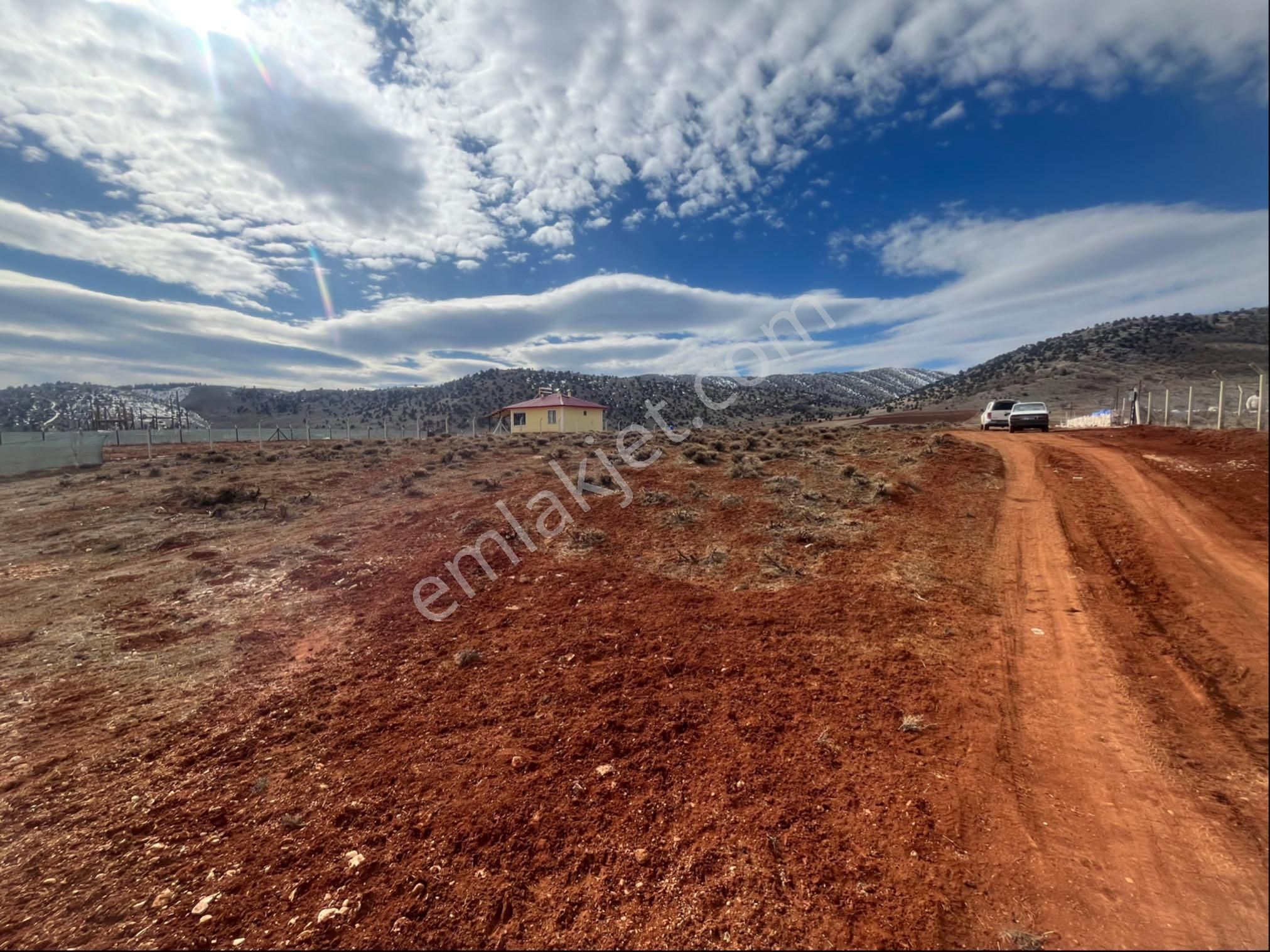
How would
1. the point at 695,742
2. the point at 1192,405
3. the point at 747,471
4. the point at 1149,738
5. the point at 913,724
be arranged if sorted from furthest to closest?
the point at 747,471 < the point at 695,742 < the point at 913,724 < the point at 1192,405 < the point at 1149,738

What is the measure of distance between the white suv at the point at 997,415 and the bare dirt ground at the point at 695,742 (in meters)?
13.3

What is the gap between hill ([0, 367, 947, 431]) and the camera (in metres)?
65.6

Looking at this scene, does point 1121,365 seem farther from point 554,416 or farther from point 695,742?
point 554,416

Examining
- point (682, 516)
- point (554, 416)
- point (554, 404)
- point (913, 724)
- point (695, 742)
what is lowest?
point (695, 742)

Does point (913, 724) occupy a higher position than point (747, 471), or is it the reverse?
point (747, 471)

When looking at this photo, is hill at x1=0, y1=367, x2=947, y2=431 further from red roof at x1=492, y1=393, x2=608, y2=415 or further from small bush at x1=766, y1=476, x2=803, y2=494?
small bush at x1=766, y1=476, x2=803, y2=494

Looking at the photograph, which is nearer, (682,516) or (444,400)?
(682,516)

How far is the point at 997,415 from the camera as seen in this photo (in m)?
21.0

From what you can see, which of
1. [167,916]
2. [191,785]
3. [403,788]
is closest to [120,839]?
[191,785]

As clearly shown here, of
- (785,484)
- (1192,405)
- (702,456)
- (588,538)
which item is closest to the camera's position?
(1192,405)

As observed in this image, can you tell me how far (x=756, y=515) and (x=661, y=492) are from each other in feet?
9.16

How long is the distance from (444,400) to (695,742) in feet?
270

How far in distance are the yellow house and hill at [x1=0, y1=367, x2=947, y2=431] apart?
44.5 ft

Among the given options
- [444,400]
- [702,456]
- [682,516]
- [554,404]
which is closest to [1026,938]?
[682,516]
